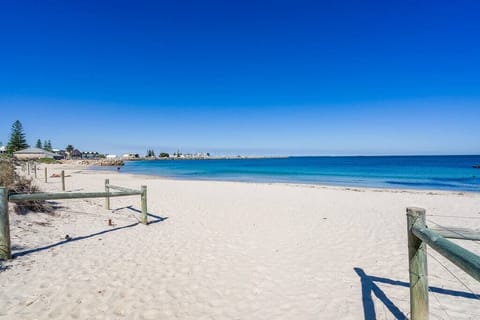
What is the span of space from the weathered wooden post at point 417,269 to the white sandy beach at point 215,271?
89 cm

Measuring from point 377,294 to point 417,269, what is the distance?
5.21 ft

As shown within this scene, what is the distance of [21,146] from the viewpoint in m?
69.0

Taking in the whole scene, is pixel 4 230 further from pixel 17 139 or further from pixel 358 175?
pixel 17 139

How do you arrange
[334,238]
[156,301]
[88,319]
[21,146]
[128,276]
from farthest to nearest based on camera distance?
1. [21,146]
2. [334,238]
3. [128,276]
4. [156,301]
5. [88,319]

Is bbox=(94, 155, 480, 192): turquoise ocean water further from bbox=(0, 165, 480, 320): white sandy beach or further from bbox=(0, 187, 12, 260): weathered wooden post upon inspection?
bbox=(0, 187, 12, 260): weathered wooden post

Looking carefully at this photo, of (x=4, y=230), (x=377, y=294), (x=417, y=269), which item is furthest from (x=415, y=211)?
(x=4, y=230)

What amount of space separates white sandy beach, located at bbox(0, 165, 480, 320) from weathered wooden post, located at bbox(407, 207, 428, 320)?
2.91 ft

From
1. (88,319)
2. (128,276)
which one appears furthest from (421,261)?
(128,276)

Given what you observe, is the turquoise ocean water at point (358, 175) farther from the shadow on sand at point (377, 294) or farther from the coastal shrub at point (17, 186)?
the coastal shrub at point (17, 186)

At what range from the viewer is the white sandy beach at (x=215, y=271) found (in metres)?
3.28

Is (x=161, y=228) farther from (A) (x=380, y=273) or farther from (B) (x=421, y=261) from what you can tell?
(B) (x=421, y=261)

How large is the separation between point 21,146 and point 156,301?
8949 cm

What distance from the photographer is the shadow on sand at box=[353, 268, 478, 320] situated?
325cm

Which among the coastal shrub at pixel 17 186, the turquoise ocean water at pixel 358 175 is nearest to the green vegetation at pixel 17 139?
the turquoise ocean water at pixel 358 175
